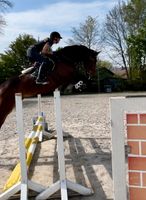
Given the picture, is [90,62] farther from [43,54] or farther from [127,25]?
[127,25]

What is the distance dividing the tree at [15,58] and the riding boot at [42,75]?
23.1 metres

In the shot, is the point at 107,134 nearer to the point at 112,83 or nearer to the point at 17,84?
the point at 17,84

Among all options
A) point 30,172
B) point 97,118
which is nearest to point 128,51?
point 97,118

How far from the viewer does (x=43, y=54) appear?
6.37 m

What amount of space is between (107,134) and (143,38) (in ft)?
87.3

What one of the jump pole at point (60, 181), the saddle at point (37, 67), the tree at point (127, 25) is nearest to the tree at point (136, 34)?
the tree at point (127, 25)

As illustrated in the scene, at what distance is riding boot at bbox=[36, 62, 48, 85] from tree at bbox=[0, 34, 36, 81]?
75.9 feet

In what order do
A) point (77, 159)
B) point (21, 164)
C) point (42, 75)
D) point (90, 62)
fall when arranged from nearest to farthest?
point (21, 164) < point (77, 159) < point (42, 75) < point (90, 62)

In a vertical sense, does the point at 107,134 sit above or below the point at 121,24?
below

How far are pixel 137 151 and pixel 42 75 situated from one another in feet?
14.3

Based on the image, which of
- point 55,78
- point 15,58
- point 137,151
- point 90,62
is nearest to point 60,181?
point 137,151

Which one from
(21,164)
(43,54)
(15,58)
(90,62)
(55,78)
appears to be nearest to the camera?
(21,164)

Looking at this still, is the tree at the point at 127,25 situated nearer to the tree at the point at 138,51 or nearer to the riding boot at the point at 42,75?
the tree at the point at 138,51

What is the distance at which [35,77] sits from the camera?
630 cm
